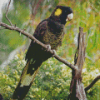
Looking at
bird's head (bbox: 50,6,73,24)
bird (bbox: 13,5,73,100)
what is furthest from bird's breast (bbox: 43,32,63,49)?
bird's head (bbox: 50,6,73,24)

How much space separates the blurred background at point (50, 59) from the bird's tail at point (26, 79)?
3cm

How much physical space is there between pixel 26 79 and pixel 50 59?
31 centimetres

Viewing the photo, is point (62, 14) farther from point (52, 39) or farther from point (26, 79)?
point (26, 79)

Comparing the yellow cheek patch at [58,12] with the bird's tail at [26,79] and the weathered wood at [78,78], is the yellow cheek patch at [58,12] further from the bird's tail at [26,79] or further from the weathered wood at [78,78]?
the bird's tail at [26,79]

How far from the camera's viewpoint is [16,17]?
105 cm

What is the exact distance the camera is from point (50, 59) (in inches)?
46.9

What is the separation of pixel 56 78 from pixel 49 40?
28 cm

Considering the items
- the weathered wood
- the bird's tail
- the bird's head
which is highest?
the bird's head

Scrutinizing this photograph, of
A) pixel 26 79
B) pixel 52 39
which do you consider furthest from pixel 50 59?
pixel 26 79

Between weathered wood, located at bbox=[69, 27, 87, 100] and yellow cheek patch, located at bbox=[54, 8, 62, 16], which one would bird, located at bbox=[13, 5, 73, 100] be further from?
weathered wood, located at bbox=[69, 27, 87, 100]

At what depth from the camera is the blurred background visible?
0.90m

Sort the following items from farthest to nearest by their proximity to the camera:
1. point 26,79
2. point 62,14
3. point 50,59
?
point 50,59
point 62,14
point 26,79

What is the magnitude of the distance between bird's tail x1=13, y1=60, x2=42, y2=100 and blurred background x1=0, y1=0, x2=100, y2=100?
3cm

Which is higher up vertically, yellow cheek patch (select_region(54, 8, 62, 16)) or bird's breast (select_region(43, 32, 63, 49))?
yellow cheek patch (select_region(54, 8, 62, 16))
